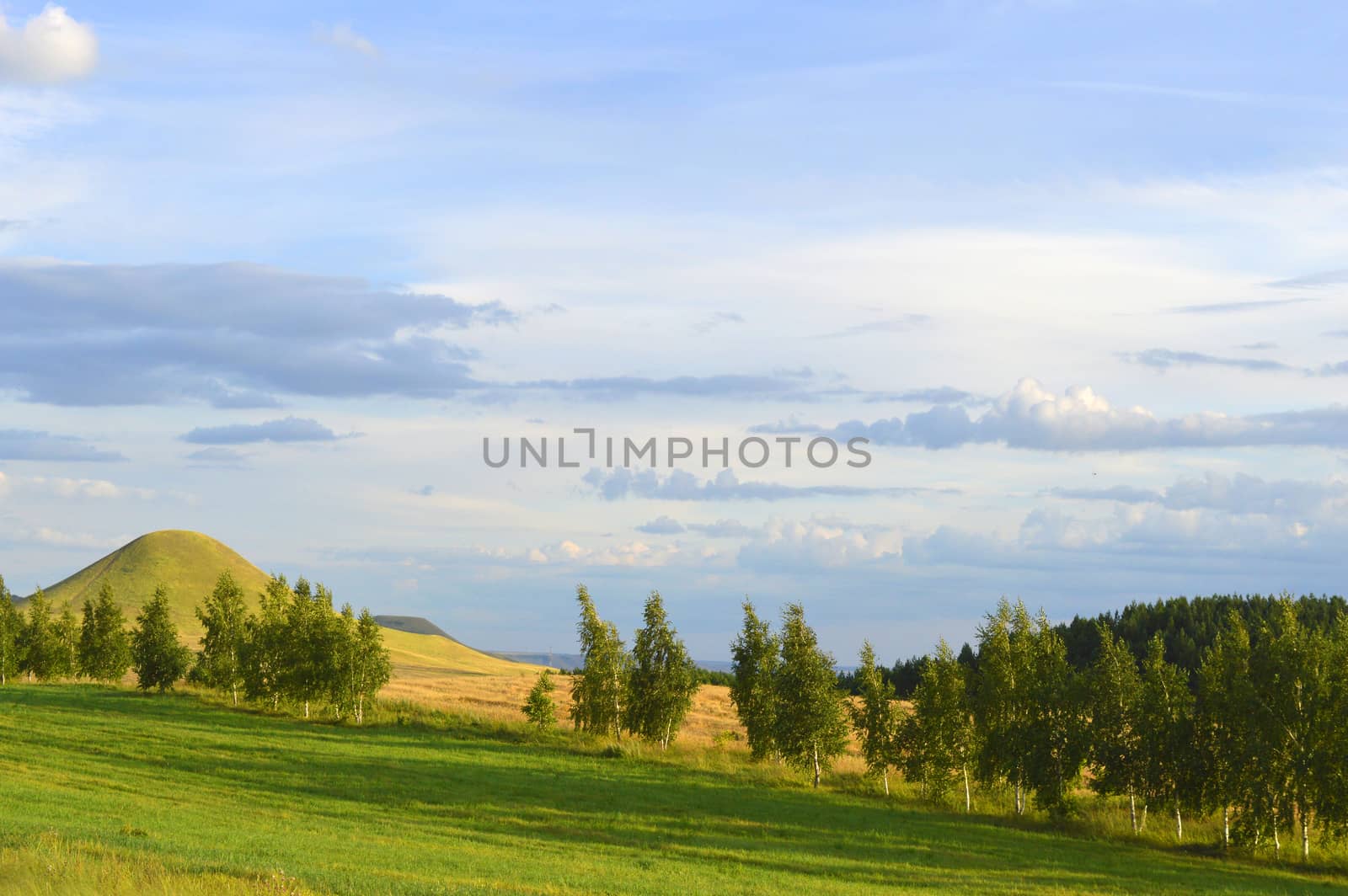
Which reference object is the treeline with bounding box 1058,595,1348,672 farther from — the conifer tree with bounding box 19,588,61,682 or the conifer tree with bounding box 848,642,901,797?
the conifer tree with bounding box 19,588,61,682

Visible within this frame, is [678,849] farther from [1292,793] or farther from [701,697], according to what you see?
[701,697]

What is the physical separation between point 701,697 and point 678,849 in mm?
74543

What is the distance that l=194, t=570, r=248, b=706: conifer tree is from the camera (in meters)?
79.0

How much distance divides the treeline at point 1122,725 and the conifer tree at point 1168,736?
51 mm

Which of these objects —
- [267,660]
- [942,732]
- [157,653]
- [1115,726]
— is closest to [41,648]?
[157,653]

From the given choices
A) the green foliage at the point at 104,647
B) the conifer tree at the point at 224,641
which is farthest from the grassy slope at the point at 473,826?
the green foliage at the point at 104,647

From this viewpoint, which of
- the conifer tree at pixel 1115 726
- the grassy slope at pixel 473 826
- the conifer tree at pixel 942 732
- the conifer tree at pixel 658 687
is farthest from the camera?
the conifer tree at pixel 658 687

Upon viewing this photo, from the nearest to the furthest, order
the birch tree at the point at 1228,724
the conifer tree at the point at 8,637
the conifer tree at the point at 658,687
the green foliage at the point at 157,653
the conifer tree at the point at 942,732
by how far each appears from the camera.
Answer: the birch tree at the point at 1228,724 < the conifer tree at the point at 942,732 < the conifer tree at the point at 658,687 < the green foliage at the point at 157,653 < the conifer tree at the point at 8,637

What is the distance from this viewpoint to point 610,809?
45.2 metres

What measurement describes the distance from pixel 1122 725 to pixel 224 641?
206 feet

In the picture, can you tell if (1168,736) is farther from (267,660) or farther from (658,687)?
(267,660)

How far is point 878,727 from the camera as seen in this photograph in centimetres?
5534

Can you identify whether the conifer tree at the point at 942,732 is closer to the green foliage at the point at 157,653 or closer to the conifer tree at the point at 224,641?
the conifer tree at the point at 224,641

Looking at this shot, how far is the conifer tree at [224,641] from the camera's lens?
79000 mm
